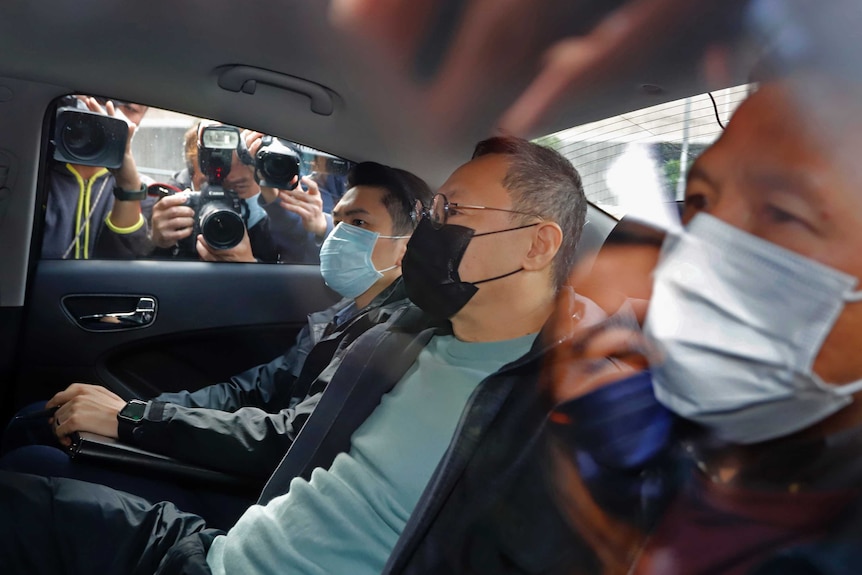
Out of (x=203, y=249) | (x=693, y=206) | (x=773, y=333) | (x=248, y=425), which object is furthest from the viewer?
(x=203, y=249)

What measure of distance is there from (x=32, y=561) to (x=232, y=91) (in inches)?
46.5

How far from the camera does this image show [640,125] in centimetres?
130

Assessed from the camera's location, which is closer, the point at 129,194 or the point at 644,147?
the point at 644,147

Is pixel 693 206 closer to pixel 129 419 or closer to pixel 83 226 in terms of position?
pixel 129 419

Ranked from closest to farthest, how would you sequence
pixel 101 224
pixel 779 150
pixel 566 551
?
pixel 779 150, pixel 566 551, pixel 101 224

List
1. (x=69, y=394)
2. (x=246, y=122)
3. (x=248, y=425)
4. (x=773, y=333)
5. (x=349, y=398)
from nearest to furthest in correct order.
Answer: (x=773, y=333), (x=349, y=398), (x=248, y=425), (x=69, y=394), (x=246, y=122)

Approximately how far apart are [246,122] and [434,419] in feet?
4.00

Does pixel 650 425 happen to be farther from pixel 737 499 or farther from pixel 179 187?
pixel 179 187

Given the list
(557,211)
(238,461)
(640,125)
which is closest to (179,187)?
(238,461)

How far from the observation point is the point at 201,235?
245 cm

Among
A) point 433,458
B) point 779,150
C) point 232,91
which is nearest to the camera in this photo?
point 779,150

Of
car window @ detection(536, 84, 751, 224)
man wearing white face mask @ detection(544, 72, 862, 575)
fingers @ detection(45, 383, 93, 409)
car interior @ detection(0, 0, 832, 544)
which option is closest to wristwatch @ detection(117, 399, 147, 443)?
fingers @ detection(45, 383, 93, 409)

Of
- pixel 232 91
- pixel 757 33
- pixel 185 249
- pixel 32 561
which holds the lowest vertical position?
pixel 32 561

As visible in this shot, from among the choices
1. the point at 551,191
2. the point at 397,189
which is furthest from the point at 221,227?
the point at 551,191
